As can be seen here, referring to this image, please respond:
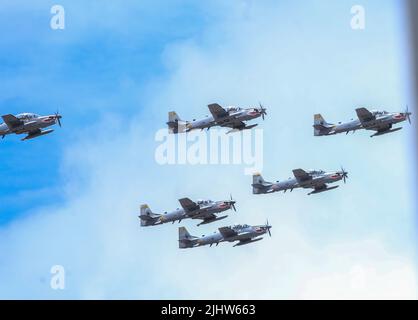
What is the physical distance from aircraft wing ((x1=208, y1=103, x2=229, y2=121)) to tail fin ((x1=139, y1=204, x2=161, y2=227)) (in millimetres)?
3607

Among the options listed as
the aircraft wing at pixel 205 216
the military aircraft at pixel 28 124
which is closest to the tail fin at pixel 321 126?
the aircraft wing at pixel 205 216

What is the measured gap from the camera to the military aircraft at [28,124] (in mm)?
35000

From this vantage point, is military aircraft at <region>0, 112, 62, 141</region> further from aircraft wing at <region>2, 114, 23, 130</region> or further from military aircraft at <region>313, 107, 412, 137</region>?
military aircraft at <region>313, 107, 412, 137</region>

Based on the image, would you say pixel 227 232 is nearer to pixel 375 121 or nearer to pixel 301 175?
pixel 301 175

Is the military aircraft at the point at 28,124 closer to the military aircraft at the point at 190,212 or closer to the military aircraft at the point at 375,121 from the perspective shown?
the military aircraft at the point at 190,212

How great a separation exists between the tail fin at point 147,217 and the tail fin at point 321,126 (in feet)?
17.7

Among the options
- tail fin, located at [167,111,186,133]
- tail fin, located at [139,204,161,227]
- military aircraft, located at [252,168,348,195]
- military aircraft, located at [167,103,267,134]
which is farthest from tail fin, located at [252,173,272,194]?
tail fin, located at [167,111,186,133]

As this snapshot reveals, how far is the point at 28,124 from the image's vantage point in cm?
3534

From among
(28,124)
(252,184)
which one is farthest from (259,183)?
(28,124)

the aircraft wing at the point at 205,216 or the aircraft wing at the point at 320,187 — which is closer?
the aircraft wing at the point at 205,216

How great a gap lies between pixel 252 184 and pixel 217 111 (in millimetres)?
3015
